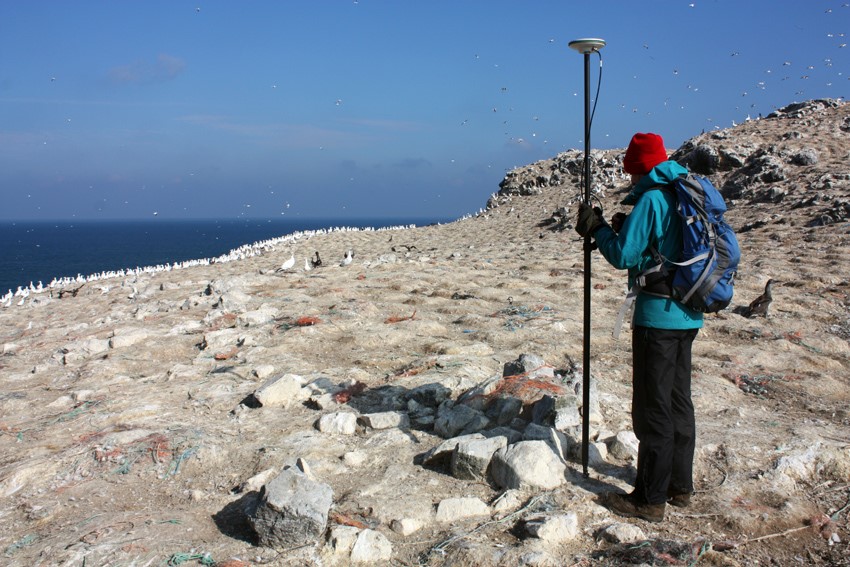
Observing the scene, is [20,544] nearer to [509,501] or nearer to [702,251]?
[509,501]

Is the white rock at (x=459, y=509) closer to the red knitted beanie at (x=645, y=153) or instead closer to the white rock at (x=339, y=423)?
the white rock at (x=339, y=423)

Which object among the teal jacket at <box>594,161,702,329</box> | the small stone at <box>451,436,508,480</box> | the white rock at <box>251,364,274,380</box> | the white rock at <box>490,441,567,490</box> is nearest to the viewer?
the teal jacket at <box>594,161,702,329</box>

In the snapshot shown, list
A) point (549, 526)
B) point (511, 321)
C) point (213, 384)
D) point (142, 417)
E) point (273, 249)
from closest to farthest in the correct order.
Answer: point (549, 526) < point (142, 417) < point (213, 384) < point (511, 321) < point (273, 249)

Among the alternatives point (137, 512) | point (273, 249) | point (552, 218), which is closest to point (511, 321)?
point (137, 512)

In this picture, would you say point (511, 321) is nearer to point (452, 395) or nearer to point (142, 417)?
point (452, 395)

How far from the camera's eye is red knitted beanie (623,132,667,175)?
12.2ft

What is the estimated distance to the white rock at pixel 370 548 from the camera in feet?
11.2

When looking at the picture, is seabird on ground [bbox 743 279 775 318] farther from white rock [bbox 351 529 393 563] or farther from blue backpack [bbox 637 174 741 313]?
white rock [bbox 351 529 393 563]

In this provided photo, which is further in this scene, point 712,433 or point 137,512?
point 712,433

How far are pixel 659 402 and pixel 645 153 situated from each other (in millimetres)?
1455

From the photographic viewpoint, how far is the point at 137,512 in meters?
3.96

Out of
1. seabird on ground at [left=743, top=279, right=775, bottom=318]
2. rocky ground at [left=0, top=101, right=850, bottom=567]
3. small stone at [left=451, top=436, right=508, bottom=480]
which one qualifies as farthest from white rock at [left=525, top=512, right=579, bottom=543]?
seabird on ground at [left=743, top=279, right=775, bottom=318]

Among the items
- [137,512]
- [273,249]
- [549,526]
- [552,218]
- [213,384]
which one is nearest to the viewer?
[549,526]

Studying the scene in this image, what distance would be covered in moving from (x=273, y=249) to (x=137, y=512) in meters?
19.3
